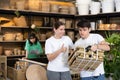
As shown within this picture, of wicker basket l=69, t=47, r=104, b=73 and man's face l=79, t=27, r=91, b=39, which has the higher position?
man's face l=79, t=27, r=91, b=39

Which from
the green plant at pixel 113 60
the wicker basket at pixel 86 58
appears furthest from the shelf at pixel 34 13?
the wicker basket at pixel 86 58

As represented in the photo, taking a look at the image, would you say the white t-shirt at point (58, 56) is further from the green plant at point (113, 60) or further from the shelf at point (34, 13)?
the shelf at point (34, 13)

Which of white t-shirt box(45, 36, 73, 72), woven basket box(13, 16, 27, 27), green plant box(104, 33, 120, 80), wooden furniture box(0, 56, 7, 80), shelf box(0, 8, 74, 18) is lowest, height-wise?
wooden furniture box(0, 56, 7, 80)

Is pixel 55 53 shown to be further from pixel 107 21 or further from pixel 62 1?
pixel 62 1

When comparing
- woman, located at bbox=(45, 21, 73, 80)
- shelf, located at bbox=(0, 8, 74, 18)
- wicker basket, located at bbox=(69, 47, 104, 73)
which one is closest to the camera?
wicker basket, located at bbox=(69, 47, 104, 73)

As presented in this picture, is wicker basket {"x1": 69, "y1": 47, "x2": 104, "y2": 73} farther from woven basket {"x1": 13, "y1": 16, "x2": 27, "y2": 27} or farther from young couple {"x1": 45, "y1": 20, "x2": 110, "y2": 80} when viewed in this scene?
woven basket {"x1": 13, "y1": 16, "x2": 27, "y2": 27}

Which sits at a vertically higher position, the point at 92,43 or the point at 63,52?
the point at 92,43

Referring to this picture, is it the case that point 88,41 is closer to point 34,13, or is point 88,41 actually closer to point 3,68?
point 3,68

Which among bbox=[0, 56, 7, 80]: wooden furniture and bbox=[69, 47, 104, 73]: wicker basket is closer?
bbox=[69, 47, 104, 73]: wicker basket

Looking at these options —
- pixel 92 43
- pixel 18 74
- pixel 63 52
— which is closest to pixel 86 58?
pixel 92 43

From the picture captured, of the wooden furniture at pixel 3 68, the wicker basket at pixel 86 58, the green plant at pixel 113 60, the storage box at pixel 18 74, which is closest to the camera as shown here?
the wicker basket at pixel 86 58

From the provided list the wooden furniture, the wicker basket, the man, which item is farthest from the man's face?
the wooden furniture

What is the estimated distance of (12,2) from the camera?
7316mm

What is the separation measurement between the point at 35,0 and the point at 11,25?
110cm
